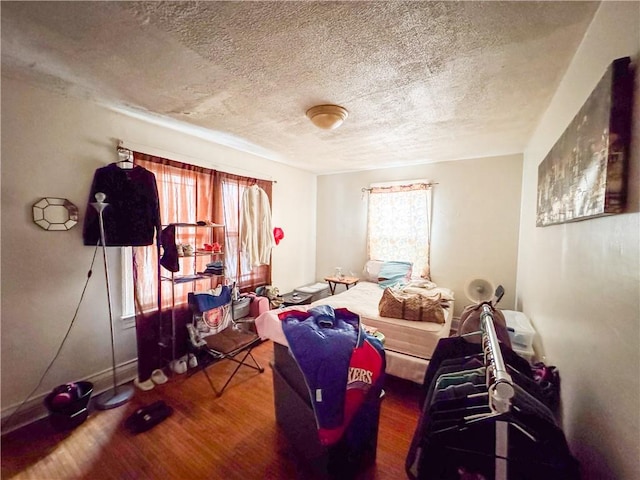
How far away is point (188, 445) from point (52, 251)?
5.84ft

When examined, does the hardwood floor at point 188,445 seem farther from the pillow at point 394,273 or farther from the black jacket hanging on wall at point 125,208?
the pillow at point 394,273

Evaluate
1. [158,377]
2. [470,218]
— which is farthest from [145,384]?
[470,218]

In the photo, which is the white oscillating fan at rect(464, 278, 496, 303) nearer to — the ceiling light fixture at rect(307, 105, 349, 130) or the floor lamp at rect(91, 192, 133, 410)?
the ceiling light fixture at rect(307, 105, 349, 130)

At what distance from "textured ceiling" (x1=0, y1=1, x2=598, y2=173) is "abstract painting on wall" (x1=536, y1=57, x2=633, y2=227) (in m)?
0.52

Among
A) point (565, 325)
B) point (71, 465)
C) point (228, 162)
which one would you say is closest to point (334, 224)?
point (228, 162)

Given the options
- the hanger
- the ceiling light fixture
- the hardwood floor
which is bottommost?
the hardwood floor

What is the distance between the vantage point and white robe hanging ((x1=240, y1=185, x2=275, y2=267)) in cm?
331

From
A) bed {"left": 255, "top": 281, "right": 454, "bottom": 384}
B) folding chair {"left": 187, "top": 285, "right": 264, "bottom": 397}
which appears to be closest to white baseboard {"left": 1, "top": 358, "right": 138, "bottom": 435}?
folding chair {"left": 187, "top": 285, "right": 264, "bottom": 397}

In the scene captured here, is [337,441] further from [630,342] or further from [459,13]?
[459,13]

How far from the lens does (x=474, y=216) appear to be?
11.5ft

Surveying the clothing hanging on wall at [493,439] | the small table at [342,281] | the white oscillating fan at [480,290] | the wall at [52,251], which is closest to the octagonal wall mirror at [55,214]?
the wall at [52,251]

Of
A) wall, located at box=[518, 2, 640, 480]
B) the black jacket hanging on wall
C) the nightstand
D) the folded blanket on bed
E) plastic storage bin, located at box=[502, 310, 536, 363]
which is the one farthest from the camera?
the nightstand

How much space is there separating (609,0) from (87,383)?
3.81 meters

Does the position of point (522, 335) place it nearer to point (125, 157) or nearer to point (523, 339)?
point (523, 339)
